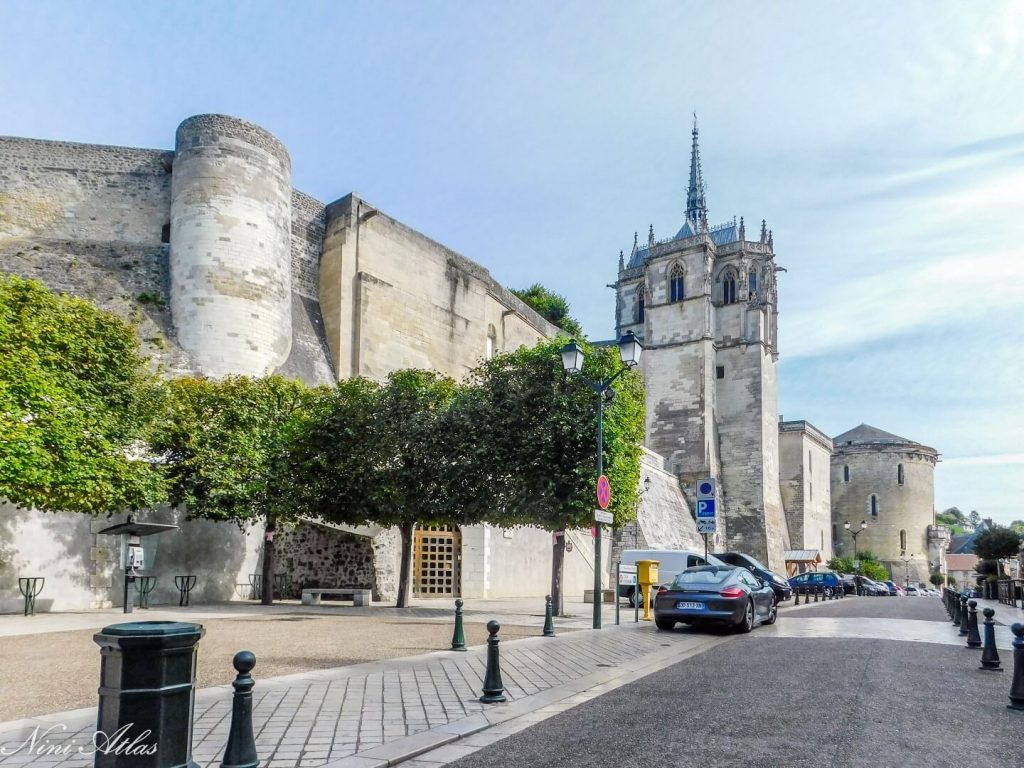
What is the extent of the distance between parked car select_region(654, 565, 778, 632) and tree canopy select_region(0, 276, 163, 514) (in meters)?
11.7

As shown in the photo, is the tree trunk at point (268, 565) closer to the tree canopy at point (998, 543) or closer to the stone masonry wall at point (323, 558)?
the stone masonry wall at point (323, 558)

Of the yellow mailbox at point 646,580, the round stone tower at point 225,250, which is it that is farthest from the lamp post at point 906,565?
the yellow mailbox at point 646,580

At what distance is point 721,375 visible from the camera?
56.9 metres

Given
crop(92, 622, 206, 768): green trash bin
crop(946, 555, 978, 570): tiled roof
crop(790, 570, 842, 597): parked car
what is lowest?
crop(946, 555, 978, 570): tiled roof

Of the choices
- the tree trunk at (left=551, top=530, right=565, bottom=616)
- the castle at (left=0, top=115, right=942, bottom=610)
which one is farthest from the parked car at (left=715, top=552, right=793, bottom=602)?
the castle at (left=0, top=115, right=942, bottom=610)

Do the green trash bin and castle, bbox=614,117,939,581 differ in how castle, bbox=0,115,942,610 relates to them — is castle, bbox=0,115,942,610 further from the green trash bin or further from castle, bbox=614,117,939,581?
the green trash bin

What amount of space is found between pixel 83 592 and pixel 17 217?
15.1 metres

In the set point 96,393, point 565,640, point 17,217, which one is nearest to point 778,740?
point 565,640

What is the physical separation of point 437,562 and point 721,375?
34924 millimetres

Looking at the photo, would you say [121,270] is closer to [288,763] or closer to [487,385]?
[487,385]

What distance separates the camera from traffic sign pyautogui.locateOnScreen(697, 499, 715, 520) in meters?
17.4

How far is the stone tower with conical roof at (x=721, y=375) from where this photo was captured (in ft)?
177

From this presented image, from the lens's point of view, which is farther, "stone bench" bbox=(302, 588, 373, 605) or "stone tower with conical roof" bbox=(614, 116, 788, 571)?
"stone tower with conical roof" bbox=(614, 116, 788, 571)

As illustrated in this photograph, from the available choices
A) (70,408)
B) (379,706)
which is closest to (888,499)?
(70,408)
